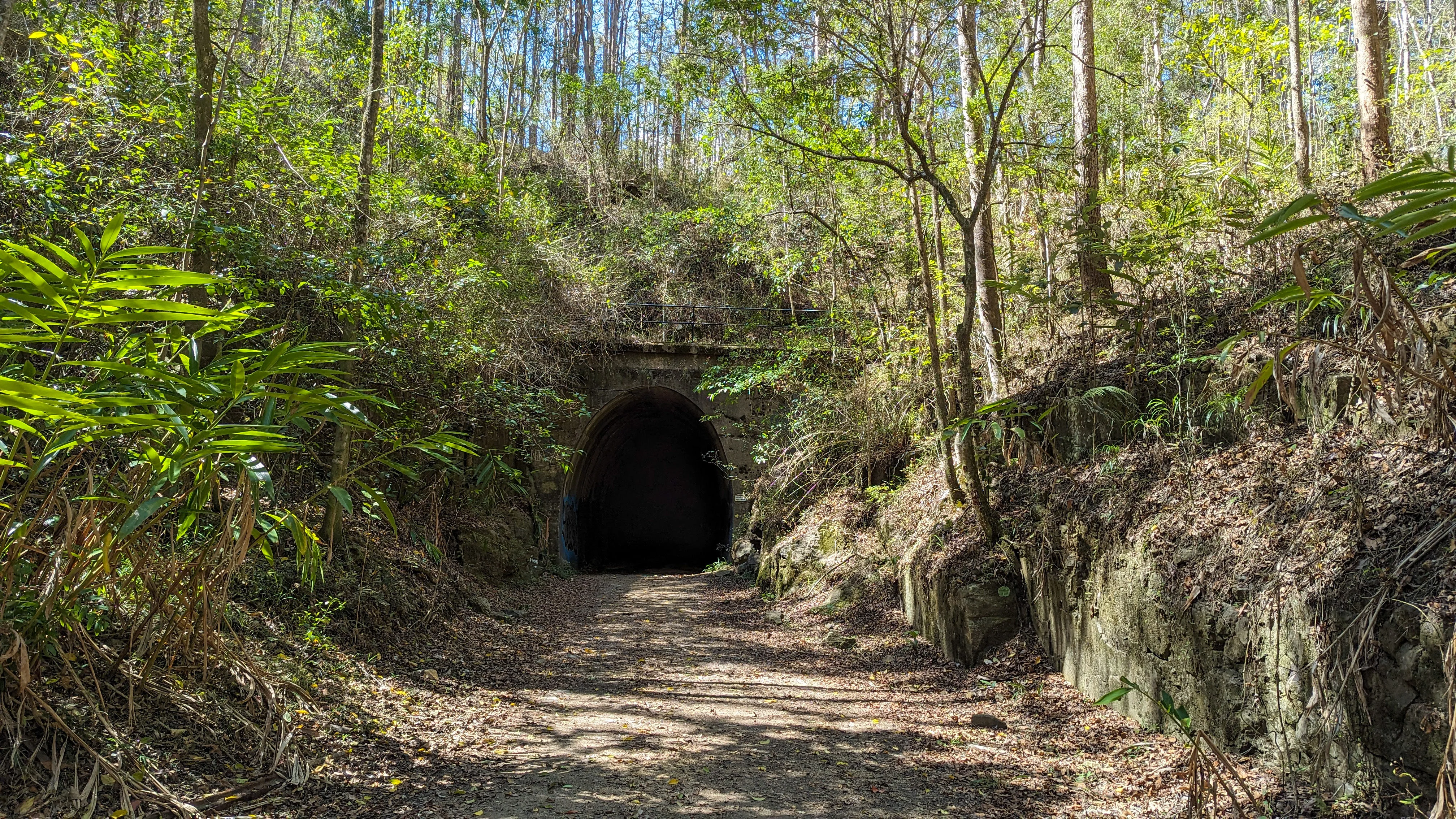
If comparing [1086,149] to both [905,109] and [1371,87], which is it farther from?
[1371,87]

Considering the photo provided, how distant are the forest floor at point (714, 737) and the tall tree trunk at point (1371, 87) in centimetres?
443

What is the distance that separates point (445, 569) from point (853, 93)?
6.43 m

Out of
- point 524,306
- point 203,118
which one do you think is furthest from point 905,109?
point 203,118

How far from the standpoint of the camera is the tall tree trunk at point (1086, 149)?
665 centimetres

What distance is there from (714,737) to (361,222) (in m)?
4.96

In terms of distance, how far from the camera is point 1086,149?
714 centimetres

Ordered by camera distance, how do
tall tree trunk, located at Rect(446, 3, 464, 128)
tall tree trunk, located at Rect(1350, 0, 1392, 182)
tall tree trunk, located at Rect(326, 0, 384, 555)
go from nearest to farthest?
tall tree trunk, located at Rect(1350, 0, 1392, 182)
tall tree trunk, located at Rect(326, 0, 384, 555)
tall tree trunk, located at Rect(446, 3, 464, 128)

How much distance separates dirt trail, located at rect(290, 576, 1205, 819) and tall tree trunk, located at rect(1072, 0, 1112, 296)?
346 centimetres

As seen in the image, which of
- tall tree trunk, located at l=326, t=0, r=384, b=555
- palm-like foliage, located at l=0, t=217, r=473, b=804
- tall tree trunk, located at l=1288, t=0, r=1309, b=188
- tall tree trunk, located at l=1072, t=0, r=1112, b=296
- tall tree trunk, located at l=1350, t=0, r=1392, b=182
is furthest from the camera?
tall tree trunk, located at l=1288, t=0, r=1309, b=188

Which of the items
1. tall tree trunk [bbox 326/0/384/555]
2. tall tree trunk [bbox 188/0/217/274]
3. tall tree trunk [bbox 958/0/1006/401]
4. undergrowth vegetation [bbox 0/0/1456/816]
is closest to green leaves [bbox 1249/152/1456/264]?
undergrowth vegetation [bbox 0/0/1456/816]

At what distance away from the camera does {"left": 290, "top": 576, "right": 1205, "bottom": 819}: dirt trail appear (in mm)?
3703

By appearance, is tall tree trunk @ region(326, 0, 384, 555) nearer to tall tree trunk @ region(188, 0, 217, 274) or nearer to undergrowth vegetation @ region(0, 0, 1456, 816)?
undergrowth vegetation @ region(0, 0, 1456, 816)

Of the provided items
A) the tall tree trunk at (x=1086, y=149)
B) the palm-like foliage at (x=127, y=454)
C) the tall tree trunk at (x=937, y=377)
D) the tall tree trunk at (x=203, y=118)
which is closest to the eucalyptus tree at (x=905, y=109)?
the tall tree trunk at (x=937, y=377)

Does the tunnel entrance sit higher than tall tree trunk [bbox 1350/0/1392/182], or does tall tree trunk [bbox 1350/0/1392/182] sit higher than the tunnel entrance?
tall tree trunk [bbox 1350/0/1392/182]
